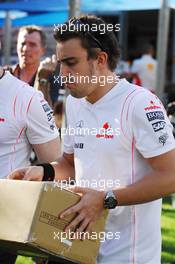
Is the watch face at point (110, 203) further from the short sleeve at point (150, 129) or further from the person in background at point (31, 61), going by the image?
the person in background at point (31, 61)

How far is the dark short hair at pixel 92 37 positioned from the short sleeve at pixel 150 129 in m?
0.25

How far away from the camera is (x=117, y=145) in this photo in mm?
2648

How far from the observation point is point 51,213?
7.75 feet

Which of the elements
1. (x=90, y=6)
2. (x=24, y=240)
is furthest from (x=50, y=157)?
(x=90, y=6)

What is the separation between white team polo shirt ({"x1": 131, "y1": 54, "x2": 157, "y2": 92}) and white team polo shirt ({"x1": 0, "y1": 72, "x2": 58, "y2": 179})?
402 inches

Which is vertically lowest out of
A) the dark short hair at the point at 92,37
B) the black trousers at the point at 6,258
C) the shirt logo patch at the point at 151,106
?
the black trousers at the point at 6,258

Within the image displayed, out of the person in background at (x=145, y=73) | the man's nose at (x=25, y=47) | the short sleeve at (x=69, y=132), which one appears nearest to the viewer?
the short sleeve at (x=69, y=132)

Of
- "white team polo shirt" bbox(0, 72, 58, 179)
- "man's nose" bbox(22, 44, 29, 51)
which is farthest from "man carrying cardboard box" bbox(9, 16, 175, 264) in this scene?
"man's nose" bbox(22, 44, 29, 51)

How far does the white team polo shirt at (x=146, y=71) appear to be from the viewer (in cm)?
1348

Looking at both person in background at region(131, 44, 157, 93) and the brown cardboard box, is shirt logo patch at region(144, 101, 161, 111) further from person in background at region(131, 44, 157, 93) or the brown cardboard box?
person in background at region(131, 44, 157, 93)

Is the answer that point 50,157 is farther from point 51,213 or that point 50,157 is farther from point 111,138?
point 51,213

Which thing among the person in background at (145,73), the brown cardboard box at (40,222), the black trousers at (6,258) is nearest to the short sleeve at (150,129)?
the brown cardboard box at (40,222)

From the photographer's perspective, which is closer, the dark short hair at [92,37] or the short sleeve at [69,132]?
the dark short hair at [92,37]

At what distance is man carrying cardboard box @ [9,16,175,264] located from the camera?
2.55 metres
